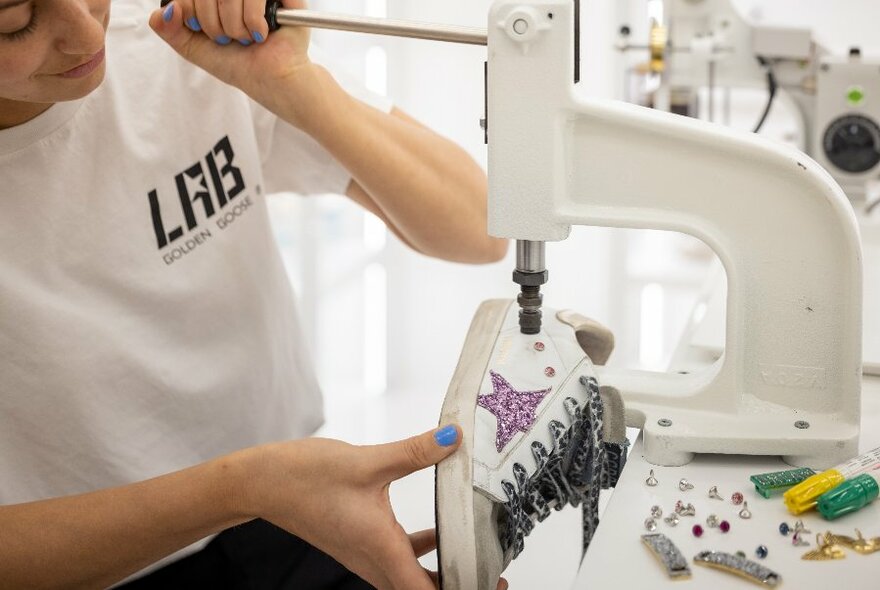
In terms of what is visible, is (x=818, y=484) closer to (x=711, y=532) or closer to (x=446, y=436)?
(x=711, y=532)

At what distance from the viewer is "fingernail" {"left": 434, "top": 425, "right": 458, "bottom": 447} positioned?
82 centimetres

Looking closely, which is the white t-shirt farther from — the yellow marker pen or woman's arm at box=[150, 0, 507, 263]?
the yellow marker pen

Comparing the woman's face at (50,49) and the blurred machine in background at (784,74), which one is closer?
the woman's face at (50,49)

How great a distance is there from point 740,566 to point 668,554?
0.18 ft

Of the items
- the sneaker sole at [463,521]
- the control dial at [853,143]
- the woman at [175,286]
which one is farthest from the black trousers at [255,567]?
the control dial at [853,143]

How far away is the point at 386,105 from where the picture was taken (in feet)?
4.56

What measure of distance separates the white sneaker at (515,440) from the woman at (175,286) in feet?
0.18

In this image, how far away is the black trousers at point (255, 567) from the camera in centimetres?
123

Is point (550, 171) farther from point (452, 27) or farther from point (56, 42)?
point (56, 42)

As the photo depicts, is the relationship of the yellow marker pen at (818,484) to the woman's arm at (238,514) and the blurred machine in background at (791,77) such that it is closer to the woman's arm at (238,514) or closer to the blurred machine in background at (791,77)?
the woman's arm at (238,514)

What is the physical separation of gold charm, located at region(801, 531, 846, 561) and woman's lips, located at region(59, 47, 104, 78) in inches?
32.5

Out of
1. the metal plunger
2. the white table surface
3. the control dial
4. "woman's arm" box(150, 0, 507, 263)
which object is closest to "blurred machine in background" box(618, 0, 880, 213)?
the control dial

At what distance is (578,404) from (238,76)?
0.57 meters

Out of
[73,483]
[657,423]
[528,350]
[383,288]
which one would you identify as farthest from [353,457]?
[383,288]
